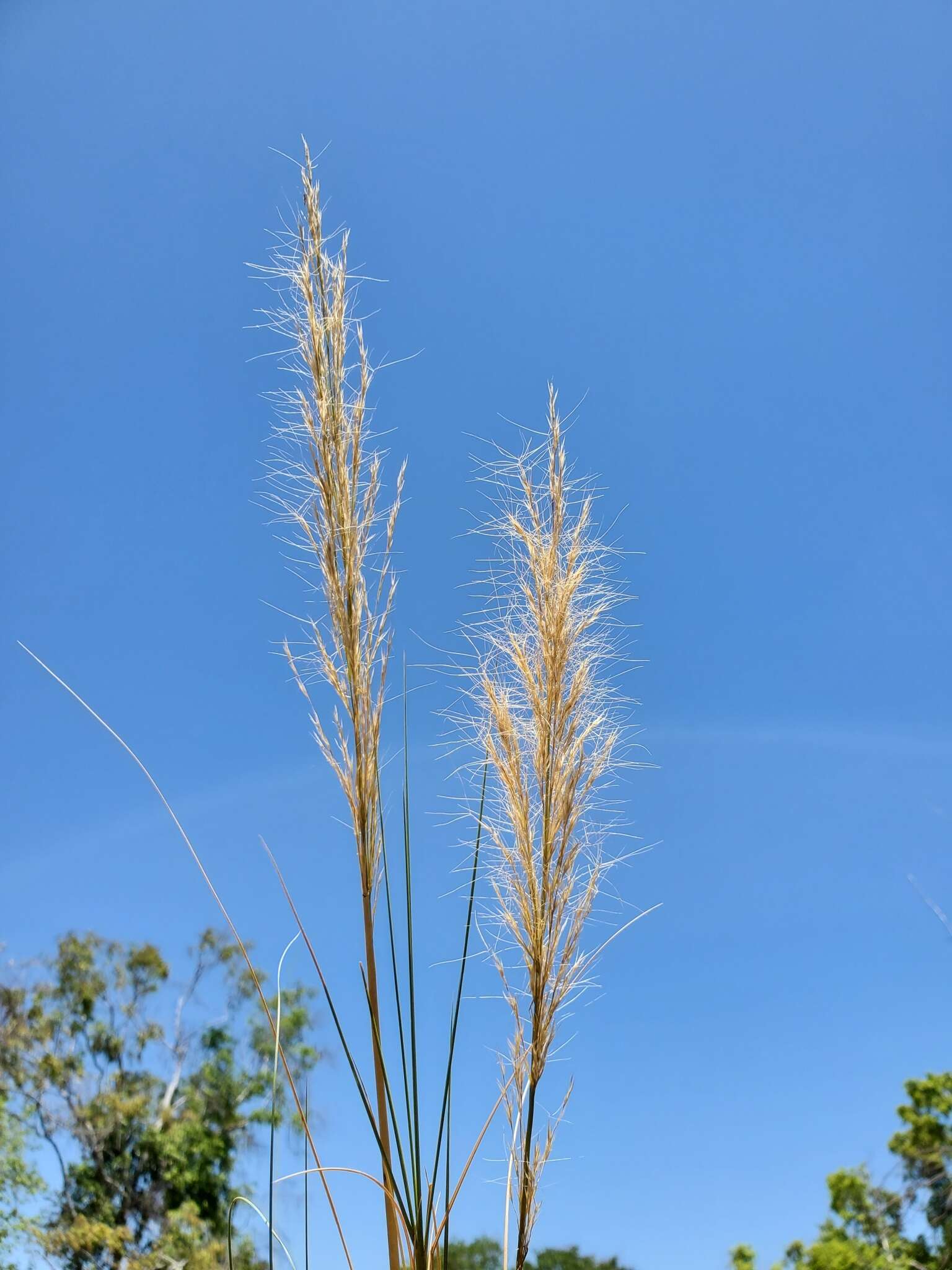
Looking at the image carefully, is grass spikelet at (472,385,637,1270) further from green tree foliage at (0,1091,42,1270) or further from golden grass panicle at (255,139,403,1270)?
green tree foliage at (0,1091,42,1270)

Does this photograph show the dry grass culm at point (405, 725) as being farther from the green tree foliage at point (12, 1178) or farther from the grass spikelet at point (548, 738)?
the green tree foliage at point (12, 1178)

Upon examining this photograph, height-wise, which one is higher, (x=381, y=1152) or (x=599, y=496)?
(x=599, y=496)

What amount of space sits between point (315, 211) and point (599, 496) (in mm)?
518

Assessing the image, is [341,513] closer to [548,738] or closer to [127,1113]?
[548,738]

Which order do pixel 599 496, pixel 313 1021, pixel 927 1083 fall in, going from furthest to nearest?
pixel 313 1021 < pixel 927 1083 < pixel 599 496

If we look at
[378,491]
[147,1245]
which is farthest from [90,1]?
[147,1245]

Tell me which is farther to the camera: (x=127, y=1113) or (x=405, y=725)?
(x=127, y=1113)

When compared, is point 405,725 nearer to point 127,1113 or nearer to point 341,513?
point 341,513

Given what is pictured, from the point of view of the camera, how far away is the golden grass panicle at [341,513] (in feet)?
2.87

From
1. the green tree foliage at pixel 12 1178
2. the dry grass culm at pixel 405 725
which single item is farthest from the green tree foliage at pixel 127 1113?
the dry grass culm at pixel 405 725

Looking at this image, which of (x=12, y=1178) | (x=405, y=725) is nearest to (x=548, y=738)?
(x=405, y=725)

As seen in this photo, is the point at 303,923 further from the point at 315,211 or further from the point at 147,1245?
the point at 147,1245

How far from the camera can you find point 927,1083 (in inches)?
414

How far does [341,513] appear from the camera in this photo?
92 cm
